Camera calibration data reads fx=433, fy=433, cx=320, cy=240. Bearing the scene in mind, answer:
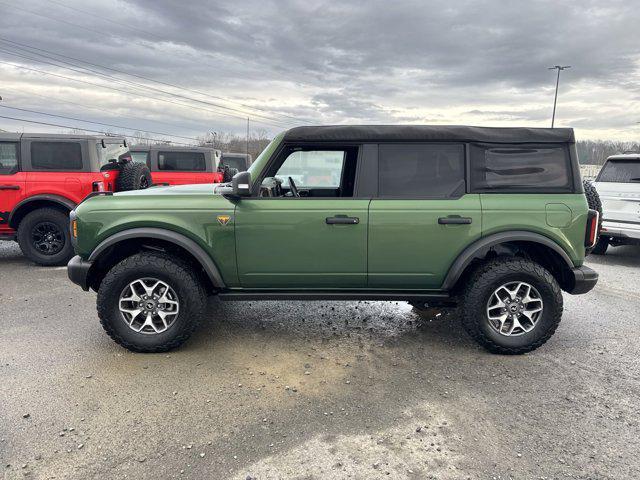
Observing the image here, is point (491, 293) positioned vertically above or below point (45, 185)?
below

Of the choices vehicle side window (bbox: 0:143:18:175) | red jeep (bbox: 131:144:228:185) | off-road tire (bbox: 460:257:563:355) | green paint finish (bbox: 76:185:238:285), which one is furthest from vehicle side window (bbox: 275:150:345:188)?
red jeep (bbox: 131:144:228:185)

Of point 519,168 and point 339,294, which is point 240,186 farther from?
point 519,168

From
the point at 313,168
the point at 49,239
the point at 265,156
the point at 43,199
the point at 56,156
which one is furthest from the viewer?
the point at 56,156

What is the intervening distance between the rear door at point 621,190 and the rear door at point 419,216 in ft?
16.7

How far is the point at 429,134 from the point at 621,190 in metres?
5.39

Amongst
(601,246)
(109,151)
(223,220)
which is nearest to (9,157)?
(109,151)

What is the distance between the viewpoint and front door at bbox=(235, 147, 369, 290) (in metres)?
3.55

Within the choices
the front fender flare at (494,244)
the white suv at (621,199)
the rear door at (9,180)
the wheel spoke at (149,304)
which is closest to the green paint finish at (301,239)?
the wheel spoke at (149,304)

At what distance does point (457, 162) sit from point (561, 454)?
224 centimetres

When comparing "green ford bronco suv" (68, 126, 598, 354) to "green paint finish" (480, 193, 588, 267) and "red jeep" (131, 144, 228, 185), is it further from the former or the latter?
"red jeep" (131, 144, 228, 185)

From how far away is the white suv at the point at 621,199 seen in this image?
23.0 feet

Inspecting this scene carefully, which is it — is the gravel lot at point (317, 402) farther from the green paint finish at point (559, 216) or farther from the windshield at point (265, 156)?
the windshield at point (265, 156)

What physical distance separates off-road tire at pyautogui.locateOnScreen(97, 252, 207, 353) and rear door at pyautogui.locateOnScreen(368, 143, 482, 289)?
1.51m

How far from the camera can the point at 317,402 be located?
2.95 m
